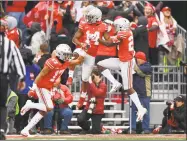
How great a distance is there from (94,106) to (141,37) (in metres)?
2.47

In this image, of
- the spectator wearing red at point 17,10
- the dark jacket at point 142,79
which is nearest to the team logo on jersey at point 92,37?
the dark jacket at point 142,79

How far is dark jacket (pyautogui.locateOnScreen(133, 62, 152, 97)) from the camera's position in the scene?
80.9 feet

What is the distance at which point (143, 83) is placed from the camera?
24.8 metres

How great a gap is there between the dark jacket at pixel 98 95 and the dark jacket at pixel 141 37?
1.87m

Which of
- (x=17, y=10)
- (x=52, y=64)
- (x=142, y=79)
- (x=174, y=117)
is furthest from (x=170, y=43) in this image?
(x=52, y=64)

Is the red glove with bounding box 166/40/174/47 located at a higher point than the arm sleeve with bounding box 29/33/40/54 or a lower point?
higher

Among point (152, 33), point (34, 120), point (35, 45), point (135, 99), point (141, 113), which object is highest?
point (152, 33)

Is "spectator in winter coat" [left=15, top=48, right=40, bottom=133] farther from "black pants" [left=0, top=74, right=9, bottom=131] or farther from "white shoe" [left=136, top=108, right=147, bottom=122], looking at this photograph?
"black pants" [left=0, top=74, right=9, bottom=131]

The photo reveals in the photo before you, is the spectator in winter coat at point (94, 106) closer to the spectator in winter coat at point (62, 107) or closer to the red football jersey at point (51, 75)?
the spectator in winter coat at point (62, 107)

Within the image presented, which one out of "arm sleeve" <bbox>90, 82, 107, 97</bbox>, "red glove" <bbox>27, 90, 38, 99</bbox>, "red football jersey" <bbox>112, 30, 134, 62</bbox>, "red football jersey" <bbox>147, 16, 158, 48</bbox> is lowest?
"red glove" <bbox>27, 90, 38, 99</bbox>

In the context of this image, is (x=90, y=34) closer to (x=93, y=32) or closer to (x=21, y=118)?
(x=93, y=32)

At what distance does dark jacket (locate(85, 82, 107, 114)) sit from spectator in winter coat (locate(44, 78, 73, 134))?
0.54 metres

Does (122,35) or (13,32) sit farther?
(13,32)

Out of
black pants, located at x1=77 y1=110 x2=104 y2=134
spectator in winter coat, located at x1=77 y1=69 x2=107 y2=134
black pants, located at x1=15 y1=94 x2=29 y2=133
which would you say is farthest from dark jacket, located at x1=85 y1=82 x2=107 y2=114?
black pants, located at x1=15 y1=94 x2=29 y2=133
